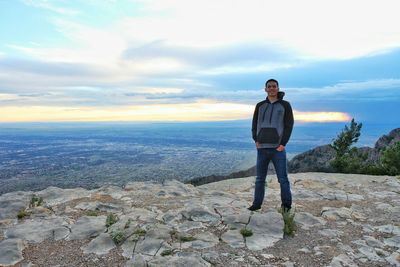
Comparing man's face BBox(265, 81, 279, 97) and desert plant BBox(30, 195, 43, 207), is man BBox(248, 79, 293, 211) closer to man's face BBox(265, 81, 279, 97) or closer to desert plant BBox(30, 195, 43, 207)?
man's face BBox(265, 81, 279, 97)

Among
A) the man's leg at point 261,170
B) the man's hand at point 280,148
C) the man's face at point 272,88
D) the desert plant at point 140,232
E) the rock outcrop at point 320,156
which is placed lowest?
the rock outcrop at point 320,156

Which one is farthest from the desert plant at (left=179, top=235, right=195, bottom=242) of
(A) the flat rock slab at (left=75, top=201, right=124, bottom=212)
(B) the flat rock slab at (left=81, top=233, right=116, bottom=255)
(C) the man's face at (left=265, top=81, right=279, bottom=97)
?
(C) the man's face at (left=265, top=81, right=279, bottom=97)

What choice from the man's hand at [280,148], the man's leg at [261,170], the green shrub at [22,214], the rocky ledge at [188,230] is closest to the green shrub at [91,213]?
the rocky ledge at [188,230]

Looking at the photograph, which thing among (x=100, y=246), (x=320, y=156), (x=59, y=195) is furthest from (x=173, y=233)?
(x=320, y=156)

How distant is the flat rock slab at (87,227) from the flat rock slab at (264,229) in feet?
12.9

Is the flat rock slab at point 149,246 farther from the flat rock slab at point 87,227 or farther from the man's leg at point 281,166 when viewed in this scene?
the man's leg at point 281,166

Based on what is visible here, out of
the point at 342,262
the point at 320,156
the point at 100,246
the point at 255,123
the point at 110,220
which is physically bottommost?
the point at 320,156

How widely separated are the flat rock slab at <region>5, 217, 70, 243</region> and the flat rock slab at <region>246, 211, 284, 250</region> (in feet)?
15.8

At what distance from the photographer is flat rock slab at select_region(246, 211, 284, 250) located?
8441 millimetres

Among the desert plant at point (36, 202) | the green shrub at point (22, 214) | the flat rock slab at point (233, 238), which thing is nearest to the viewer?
the flat rock slab at point (233, 238)

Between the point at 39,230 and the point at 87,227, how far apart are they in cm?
124

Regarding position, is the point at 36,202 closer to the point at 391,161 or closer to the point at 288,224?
the point at 288,224

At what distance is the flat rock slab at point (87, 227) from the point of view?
909 centimetres

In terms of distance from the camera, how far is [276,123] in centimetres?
970
